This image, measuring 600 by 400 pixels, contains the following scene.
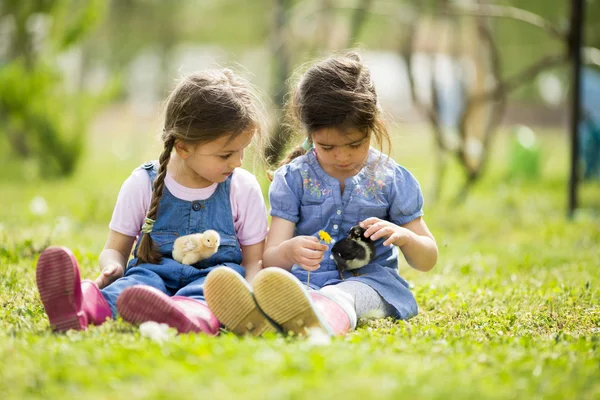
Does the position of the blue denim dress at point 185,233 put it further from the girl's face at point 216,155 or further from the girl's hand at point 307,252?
the girl's hand at point 307,252

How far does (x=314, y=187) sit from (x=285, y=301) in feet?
2.91

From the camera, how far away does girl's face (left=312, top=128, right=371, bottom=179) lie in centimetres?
325

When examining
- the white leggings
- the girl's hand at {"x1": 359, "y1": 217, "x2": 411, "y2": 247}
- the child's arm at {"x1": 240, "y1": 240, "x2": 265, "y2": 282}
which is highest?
the girl's hand at {"x1": 359, "y1": 217, "x2": 411, "y2": 247}

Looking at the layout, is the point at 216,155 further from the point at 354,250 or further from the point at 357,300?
the point at 357,300

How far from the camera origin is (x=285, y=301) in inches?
108

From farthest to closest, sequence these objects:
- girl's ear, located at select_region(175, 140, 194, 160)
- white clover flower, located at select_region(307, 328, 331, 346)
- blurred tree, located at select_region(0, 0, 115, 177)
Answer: blurred tree, located at select_region(0, 0, 115, 177) → girl's ear, located at select_region(175, 140, 194, 160) → white clover flower, located at select_region(307, 328, 331, 346)

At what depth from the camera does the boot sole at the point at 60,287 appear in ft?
8.74

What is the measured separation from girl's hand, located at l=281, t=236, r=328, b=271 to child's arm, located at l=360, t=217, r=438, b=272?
21cm

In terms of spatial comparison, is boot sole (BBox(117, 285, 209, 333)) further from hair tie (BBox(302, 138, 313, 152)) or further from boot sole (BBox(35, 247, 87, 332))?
hair tie (BBox(302, 138, 313, 152))

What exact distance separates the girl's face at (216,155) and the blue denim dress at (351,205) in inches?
12.3

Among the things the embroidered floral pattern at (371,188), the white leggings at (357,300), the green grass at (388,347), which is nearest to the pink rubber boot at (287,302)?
the green grass at (388,347)

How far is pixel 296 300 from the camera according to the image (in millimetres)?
2727

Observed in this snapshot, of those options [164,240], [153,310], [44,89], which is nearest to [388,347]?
[153,310]

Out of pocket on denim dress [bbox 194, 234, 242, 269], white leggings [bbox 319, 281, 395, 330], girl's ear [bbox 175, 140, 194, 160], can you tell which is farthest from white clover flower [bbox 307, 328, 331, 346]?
girl's ear [bbox 175, 140, 194, 160]
